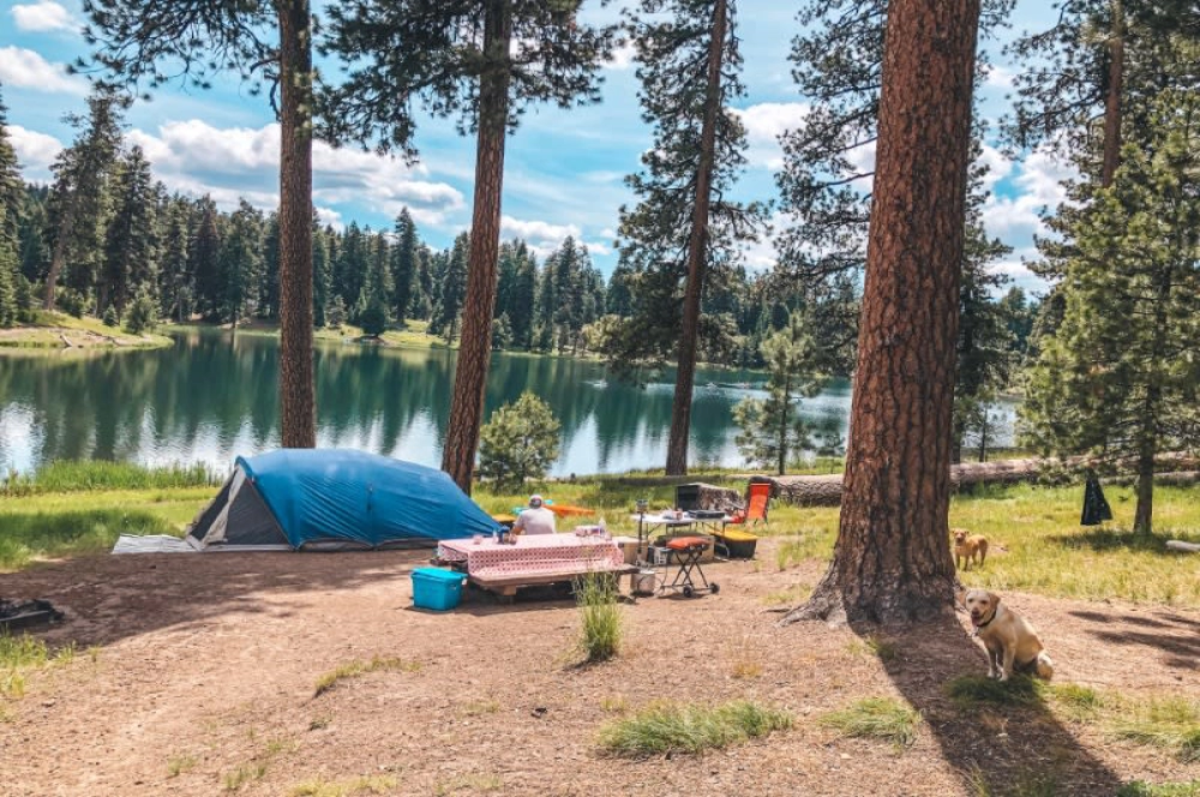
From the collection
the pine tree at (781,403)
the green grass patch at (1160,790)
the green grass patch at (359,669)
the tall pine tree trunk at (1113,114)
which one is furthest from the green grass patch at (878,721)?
the pine tree at (781,403)

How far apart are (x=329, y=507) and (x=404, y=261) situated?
10371 cm

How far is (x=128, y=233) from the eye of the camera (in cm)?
6769

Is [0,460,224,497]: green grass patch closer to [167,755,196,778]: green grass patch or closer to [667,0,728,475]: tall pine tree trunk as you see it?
[667,0,728,475]: tall pine tree trunk

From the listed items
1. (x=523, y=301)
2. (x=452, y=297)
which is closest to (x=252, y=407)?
(x=523, y=301)

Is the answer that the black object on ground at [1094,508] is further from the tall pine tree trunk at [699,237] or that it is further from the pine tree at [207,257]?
the pine tree at [207,257]

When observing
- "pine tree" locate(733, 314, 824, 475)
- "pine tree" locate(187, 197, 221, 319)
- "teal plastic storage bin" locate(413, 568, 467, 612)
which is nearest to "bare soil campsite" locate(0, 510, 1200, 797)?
"teal plastic storage bin" locate(413, 568, 467, 612)

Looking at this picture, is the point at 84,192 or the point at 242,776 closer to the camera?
the point at 242,776

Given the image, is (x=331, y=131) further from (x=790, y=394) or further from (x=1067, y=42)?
(x=790, y=394)

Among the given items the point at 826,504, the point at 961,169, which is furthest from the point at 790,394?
the point at 961,169

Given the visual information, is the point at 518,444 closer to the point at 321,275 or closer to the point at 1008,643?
the point at 1008,643

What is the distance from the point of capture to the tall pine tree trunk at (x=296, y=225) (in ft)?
44.7

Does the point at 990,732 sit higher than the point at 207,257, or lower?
lower

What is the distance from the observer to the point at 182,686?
6316 millimetres

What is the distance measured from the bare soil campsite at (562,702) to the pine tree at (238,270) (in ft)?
306
